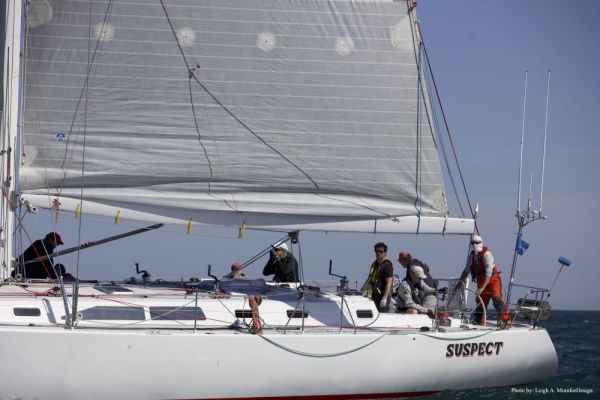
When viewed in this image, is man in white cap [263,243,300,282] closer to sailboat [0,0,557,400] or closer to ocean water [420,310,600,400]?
sailboat [0,0,557,400]

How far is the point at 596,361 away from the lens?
62.6ft

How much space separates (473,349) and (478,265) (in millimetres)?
1467

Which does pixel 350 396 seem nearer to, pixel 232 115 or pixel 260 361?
pixel 260 361

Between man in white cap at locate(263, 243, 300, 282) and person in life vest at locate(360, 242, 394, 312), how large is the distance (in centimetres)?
176

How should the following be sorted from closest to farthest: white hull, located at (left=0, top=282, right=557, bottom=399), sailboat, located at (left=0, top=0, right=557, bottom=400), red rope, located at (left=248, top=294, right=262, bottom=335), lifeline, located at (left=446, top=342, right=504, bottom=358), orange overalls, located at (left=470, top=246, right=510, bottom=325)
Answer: white hull, located at (left=0, top=282, right=557, bottom=399) < red rope, located at (left=248, top=294, right=262, bottom=335) < sailboat, located at (left=0, top=0, right=557, bottom=400) < lifeline, located at (left=446, top=342, right=504, bottom=358) < orange overalls, located at (left=470, top=246, right=510, bottom=325)

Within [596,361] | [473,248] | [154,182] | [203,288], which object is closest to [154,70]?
[154,182]

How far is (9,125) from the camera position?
13117mm

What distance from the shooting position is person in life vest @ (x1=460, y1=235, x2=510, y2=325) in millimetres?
14344

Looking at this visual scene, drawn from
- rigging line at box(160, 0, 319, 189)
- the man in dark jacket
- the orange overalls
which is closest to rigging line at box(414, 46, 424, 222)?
the orange overalls

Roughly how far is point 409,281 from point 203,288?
2865mm

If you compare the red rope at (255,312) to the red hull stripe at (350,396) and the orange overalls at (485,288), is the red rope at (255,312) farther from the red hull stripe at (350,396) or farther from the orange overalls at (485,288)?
the orange overalls at (485,288)

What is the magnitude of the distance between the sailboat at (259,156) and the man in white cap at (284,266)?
0.86m

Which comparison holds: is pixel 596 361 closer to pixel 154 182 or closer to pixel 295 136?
pixel 295 136

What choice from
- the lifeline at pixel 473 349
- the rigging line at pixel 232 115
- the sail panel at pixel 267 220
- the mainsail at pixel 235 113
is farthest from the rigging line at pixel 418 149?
the lifeline at pixel 473 349
